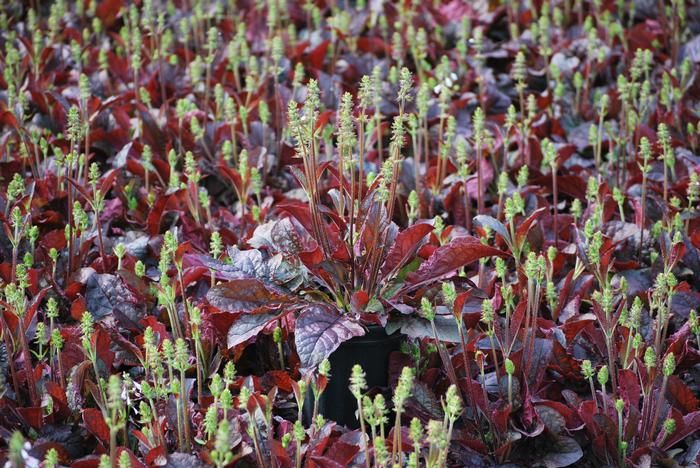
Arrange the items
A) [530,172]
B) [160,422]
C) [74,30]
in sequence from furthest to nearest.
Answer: [74,30] → [530,172] → [160,422]

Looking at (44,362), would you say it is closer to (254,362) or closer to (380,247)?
(254,362)

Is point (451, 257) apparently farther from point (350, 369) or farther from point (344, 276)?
point (350, 369)

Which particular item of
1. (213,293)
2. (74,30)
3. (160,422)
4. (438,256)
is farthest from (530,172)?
(74,30)

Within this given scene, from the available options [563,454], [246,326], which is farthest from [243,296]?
[563,454]

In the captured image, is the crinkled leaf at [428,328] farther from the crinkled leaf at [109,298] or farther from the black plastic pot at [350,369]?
the crinkled leaf at [109,298]

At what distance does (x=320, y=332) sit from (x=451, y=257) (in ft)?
1.42

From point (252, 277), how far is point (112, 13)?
3.51 metres

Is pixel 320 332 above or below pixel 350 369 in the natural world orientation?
above

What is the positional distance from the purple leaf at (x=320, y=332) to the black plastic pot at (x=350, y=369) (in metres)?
0.10

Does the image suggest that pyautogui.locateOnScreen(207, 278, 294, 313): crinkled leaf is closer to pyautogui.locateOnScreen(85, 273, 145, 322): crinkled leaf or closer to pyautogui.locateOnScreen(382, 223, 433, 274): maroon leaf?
pyautogui.locateOnScreen(382, 223, 433, 274): maroon leaf

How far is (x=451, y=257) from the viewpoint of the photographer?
8.02 feet

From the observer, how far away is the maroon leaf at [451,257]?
7.91ft

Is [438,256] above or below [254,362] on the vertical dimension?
above

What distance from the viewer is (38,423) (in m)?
2.36
